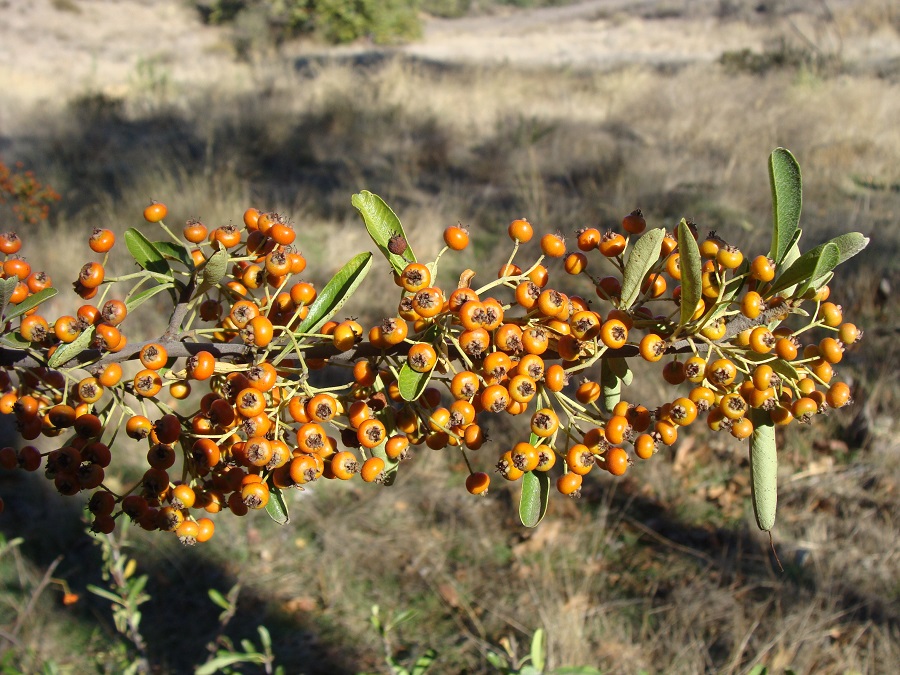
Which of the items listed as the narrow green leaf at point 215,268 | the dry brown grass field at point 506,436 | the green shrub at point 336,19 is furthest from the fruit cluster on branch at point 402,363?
the green shrub at point 336,19

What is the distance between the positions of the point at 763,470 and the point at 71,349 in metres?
1.09

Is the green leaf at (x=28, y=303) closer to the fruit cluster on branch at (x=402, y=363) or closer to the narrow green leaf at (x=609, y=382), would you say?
the fruit cluster on branch at (x=402, y=363)

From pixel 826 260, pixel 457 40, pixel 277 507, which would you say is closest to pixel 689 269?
pixel 826 260

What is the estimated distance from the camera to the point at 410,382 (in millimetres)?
871

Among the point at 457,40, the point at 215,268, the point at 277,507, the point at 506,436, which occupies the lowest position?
the point at 506,436

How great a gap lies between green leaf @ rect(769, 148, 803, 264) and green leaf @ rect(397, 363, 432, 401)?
572 mm

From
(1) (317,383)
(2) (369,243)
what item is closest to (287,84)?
(2) (369,243)

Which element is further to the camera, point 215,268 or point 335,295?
point 335,295

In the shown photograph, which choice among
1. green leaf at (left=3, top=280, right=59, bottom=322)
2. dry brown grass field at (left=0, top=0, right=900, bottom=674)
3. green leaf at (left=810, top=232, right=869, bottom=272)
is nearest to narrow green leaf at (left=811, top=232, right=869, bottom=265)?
green leaf at (left=810, top=232, right=869, bottom=272)

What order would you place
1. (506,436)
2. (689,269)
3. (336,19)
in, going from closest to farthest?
1. (689,269)
2. (506,436)
3. (336,19)

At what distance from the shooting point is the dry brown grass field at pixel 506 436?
360 centimetres

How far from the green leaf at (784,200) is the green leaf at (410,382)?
572 mm

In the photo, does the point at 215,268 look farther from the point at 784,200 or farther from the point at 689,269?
the point at 784,200

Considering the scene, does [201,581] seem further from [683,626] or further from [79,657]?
[683,626]
